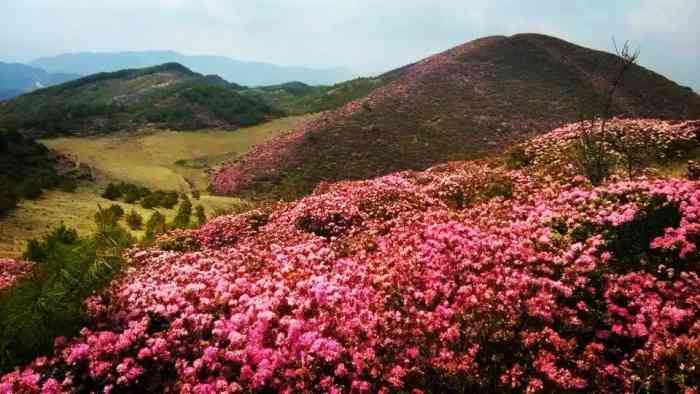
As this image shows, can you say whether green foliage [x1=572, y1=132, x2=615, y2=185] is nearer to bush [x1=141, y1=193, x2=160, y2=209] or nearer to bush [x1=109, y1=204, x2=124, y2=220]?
bush [x1=109, y1=204, x2=124, y2=220]

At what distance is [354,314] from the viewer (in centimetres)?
813

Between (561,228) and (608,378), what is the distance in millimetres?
4505

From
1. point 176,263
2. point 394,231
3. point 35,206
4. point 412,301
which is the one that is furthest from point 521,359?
point 35,206

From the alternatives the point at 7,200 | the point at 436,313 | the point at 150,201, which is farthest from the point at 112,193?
the point at 436,313

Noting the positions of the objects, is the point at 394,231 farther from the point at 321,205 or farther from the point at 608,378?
the point at 608,378

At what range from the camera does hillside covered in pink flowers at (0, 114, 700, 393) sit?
261 inches

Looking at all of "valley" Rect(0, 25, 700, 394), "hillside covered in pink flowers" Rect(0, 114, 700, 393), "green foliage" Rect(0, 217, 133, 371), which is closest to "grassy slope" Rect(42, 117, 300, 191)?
"valley" Rect(0, 25, 700, 394)

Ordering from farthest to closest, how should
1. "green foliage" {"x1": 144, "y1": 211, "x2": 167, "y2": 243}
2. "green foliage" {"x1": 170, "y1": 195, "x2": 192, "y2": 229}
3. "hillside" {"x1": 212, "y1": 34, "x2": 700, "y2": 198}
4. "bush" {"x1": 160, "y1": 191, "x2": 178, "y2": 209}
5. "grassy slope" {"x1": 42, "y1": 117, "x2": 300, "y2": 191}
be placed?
1. "grassy slope" {"x1": 42, "y1": 117, "x2": 300, "y2": 191}
2. "hillside" {"x1": 212, "y1": 34, "x2": 700, "y2": 198}
3. "bush" {"x1": 160, "y1": 191, "x2": 178, "y2": 209}
4. "green foliage" {"x1": 170, "y1": 195, "x2": 192, "y2": 229}
5. "green foliage" {"x1": 144, "y1": 211, "x2": 167, "y2": 243}

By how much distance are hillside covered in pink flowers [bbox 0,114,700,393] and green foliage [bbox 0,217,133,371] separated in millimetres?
383

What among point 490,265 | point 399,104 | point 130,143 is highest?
point 399,104

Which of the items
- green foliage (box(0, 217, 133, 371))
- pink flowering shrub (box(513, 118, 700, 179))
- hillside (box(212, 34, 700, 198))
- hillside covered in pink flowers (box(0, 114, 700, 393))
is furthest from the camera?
Result: hillside (box(212, 34, 700, 198))

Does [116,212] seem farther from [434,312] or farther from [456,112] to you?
[456,112]

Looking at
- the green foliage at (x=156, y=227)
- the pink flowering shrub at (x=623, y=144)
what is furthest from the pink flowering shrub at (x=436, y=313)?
the green foliage at (x=156, y=227)

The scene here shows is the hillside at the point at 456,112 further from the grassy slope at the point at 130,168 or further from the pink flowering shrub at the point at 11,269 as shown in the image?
the pink flowering shrub at the point at 11,269
